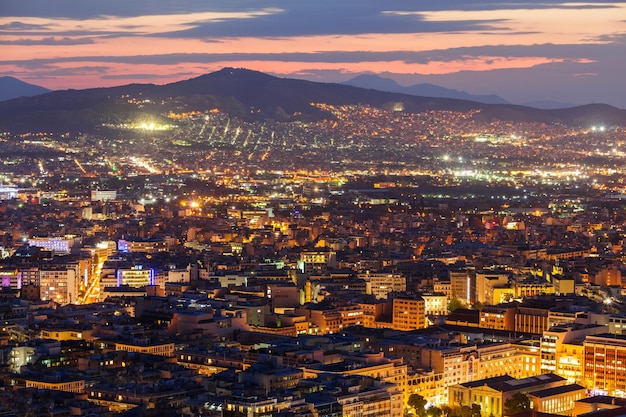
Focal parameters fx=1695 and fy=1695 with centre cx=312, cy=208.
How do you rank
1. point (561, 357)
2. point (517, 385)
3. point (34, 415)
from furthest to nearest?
point (561, 357) < point (517, 385) < point (34, 415)

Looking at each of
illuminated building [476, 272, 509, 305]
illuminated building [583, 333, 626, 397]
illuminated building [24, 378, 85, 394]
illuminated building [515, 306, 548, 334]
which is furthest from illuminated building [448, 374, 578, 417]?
illuminated building [476, 272, 509, 305]

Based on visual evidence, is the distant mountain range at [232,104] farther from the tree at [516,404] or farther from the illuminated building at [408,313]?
the tree at [516,404]

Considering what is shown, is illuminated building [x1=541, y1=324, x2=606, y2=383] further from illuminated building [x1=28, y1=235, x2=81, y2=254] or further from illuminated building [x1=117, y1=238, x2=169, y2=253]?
illuminated building [x1=28, y1=235, x2=81, y2=254]

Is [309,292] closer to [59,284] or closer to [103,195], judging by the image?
[59,284]

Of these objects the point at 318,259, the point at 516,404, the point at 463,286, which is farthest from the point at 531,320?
the point at 318,259

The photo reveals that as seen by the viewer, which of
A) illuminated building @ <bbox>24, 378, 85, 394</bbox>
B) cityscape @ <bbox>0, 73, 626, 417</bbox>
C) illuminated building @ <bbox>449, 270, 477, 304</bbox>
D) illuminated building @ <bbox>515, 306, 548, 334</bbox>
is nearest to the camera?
illuminated building @ <bbox>24, 378, 85, 394</bbox>

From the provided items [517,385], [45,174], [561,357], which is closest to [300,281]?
[561,357]

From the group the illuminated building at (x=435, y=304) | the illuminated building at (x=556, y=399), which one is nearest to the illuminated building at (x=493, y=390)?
the illuminated building at (x=556, y=399)

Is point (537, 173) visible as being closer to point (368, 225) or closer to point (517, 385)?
point (368, 225)
